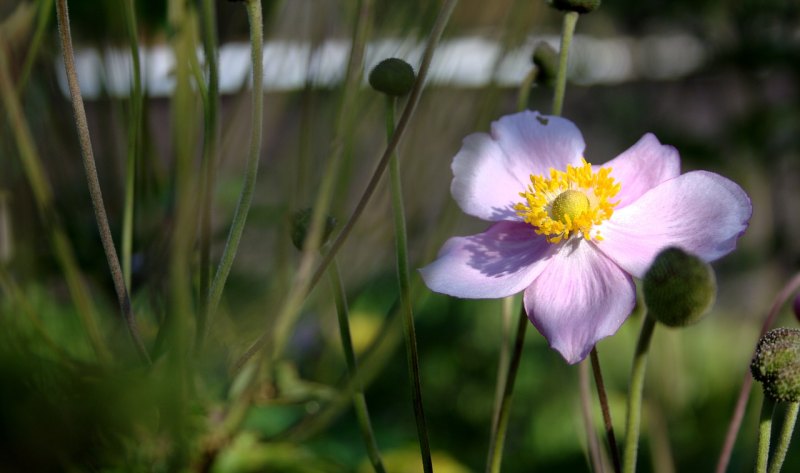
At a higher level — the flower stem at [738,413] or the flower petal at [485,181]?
the flower petal at [485,181]

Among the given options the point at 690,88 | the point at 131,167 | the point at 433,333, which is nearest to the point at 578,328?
the point at 131,167

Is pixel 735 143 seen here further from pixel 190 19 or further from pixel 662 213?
pixel 190 19

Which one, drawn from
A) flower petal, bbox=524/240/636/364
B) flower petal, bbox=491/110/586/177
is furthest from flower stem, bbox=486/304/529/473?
flower petal, bbox=491/110/586/177

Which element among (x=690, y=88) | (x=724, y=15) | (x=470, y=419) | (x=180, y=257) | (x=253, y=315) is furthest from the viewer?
(x=690, y=88)

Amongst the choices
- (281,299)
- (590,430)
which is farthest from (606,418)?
(281,299)

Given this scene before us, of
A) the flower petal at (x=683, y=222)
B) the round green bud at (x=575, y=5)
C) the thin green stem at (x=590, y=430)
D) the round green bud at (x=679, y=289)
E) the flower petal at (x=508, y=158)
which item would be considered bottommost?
the thin green stem at (x=590, y=430)

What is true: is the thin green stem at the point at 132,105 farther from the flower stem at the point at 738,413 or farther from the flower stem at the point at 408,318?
the flower stem at the point at 738,413

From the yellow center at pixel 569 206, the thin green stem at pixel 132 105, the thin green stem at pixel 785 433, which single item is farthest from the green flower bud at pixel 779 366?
the thin green stem at pixel 132 105

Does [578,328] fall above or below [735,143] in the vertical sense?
below
